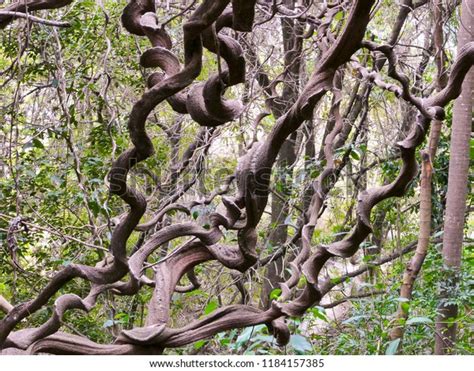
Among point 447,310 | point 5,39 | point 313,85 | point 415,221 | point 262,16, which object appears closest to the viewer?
point 313,85

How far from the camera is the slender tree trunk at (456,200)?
1641 mm

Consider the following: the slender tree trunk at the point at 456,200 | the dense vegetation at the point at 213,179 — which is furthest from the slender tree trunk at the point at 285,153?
the slender tree trunk at the point at 456,200

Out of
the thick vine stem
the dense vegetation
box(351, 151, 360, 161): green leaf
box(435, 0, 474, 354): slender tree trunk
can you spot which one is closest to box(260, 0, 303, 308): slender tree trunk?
the dense vegetation

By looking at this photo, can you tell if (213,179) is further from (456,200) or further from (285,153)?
(456,200)

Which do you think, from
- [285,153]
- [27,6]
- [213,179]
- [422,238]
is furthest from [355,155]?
[285,153]

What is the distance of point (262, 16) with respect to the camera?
90.0 inches

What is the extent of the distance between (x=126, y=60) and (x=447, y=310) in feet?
4.68

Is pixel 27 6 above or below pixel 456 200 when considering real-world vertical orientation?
above

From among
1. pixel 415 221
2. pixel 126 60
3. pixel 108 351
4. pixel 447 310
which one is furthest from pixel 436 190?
pixel 108 351

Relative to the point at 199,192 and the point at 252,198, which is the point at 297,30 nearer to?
the point at 199,192

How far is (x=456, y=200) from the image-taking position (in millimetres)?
1713

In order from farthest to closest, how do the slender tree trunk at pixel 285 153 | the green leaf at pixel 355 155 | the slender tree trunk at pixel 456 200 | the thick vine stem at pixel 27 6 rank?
the slender tree trunk at pixel 285 153 → the green leaf at pixel 355 155 → the slender tree trunk at pixel 456 200 → the thick vine stem at pixel 27 6

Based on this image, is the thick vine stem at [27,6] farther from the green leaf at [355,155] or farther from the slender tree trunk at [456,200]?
the slender tree trunk at [456,200]

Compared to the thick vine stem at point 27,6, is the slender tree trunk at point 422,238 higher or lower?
lower
